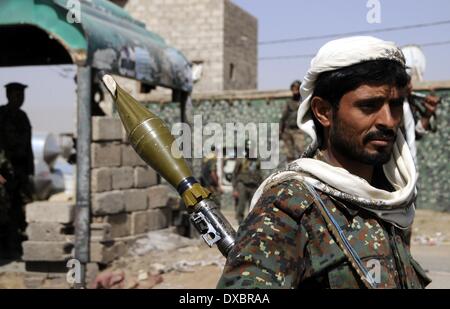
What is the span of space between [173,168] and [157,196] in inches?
265

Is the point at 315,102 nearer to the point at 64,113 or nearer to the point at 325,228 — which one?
the point at 325,228

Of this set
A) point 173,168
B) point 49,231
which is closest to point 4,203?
point 49,231

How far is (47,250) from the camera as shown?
23.5 feet

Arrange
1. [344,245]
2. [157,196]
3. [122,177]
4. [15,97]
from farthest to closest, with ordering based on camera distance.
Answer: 1. [157,196]
2. [15,97]
3. [122,177]
4. [344,245]

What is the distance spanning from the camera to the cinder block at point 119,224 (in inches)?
290

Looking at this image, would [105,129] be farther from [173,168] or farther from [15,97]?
[173,168]

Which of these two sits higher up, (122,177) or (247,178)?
(122,177)

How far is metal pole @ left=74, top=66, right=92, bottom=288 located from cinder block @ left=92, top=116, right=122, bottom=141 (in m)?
0.25

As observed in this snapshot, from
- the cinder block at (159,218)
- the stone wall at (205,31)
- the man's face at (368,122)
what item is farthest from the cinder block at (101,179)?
the stone wall at (205,31)

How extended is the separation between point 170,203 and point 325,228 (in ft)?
25.0

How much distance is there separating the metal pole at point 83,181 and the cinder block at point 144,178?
1.18 metres

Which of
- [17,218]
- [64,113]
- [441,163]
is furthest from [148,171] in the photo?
[64,113]
